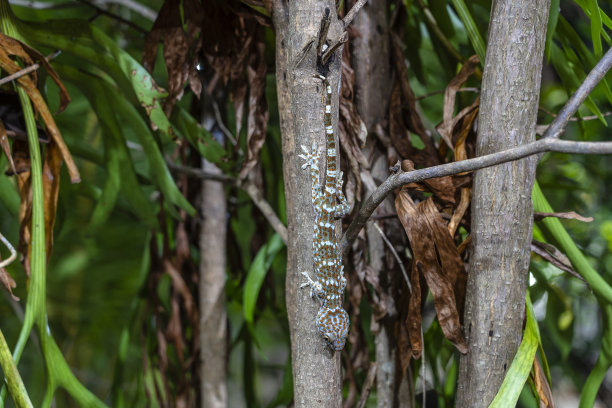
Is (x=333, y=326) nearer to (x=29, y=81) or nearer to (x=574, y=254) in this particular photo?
(x=574, y=254)

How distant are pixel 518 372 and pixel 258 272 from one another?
0.53 meters

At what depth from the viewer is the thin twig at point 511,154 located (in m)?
0.48

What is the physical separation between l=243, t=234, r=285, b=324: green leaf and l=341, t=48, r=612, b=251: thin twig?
37cm

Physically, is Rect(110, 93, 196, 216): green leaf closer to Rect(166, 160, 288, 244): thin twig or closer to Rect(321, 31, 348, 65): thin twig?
Rect(166, 160, 288, 244): thin twig

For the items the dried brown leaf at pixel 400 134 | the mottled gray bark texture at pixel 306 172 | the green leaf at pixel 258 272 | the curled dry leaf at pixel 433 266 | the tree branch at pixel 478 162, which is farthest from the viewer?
the green leaf at pixel 258 272

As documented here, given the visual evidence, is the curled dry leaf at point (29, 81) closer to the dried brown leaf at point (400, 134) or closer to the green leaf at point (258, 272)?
the green leaf at point (258, 272)

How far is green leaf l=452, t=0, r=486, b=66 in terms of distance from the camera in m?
0.75

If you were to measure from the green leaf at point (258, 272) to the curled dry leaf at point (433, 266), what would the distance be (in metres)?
0.37

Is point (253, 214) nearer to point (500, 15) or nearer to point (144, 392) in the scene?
point (144, 392)

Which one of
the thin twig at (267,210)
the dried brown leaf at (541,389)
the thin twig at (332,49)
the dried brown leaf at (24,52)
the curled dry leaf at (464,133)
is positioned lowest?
the dried brown leaf at (541,389)

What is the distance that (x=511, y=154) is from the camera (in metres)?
0.52

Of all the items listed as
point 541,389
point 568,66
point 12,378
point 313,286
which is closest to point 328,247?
point 313,286

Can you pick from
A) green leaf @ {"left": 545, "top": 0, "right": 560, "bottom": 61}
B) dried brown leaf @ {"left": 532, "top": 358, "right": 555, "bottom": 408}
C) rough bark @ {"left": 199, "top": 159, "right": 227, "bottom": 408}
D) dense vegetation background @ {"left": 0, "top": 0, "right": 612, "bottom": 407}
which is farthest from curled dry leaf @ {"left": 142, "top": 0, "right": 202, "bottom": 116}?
dried brown leaf @ {"left": 532, "top": 358, "right": 555, "bottom": 408}

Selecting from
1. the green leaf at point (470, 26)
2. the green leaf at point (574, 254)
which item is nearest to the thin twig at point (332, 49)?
the green leaf at point (470, 26)
